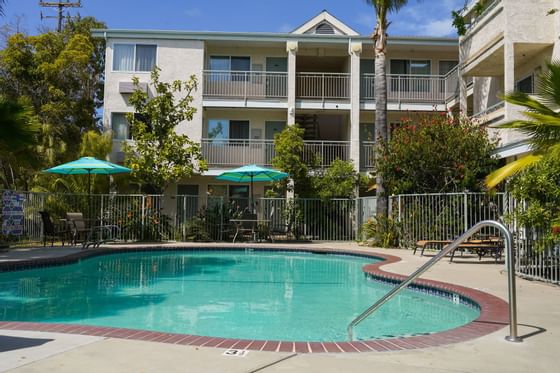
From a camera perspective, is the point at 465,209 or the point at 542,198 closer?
the point at 542,198

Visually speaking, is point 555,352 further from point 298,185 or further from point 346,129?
point 346,129

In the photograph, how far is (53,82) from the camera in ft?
77.4

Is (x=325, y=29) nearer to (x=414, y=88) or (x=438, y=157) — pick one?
(x=414, y=88)

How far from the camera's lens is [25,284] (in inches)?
359

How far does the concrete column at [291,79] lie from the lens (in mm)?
21484

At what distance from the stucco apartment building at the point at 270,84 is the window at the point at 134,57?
0.15ft

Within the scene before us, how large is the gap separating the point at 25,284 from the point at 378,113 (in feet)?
41.2

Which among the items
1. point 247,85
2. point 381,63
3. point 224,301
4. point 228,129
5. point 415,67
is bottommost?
point 224,301

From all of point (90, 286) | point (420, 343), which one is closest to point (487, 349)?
point (420, 343)

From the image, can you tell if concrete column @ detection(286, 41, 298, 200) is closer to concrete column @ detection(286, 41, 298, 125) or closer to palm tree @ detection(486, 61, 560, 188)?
concrete column @ detection(286, 41, 298, 125)

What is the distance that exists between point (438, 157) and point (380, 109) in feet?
9.96

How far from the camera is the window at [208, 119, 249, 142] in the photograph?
75.7ft

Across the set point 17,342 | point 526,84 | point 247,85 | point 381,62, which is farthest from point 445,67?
point 17,342

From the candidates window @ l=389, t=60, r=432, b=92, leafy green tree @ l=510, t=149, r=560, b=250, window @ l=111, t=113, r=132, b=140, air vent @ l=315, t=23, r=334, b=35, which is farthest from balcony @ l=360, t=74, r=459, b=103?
leafy green tree @ l=510, t=149, r=560, b=250
